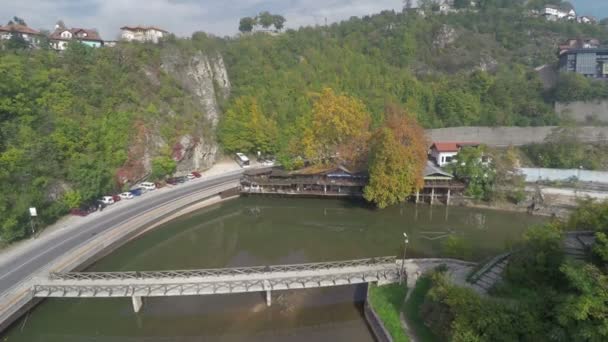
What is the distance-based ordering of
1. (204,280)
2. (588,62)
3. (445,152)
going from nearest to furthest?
1. (204,280)
2. (445,152)
3. (588,62)

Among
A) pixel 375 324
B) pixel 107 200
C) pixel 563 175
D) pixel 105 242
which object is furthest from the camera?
pixel 563 175

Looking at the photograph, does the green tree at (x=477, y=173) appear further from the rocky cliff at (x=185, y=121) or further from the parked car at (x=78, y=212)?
the parked car at (x=78, y=212)

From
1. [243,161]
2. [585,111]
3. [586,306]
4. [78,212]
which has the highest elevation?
[585,111]

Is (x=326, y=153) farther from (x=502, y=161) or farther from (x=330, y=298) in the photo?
(x=330, y=298)

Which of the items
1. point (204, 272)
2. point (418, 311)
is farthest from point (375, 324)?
point (204, 272)

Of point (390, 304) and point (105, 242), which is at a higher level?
point (105, 242)

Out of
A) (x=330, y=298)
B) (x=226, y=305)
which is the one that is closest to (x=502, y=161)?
(x=330, y=298)

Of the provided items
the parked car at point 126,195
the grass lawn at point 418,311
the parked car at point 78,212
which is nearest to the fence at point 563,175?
the grass lawn at point 418,311

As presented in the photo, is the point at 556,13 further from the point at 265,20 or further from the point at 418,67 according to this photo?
the point at 265,20
